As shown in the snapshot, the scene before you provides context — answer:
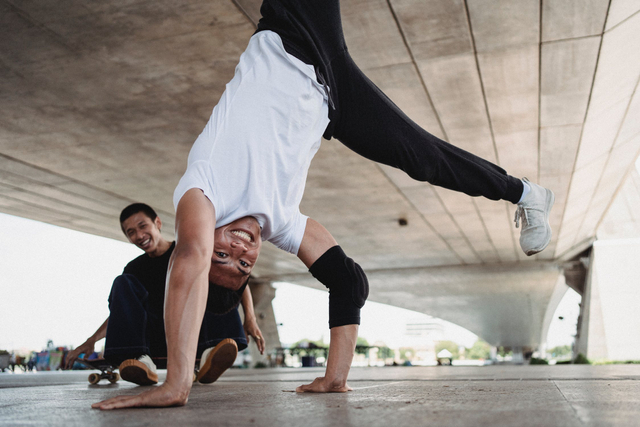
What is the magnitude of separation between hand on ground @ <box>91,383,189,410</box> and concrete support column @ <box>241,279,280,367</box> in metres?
24.2

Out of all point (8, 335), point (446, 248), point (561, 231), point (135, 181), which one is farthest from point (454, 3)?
point (8, 335)

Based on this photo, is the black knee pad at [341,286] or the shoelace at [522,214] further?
the shoelace at [522,214]

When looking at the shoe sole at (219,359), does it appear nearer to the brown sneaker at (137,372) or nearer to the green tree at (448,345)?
the brown sneaker at (137,372)

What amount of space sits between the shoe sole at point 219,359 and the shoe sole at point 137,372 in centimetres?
35

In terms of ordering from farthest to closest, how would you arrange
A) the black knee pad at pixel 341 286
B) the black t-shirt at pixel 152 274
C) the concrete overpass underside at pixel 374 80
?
1. the concrete overpass underside at pixel 374 80
2. the black t-shirt at pixel 152 274
3. the black knee pad at pixel 341 286

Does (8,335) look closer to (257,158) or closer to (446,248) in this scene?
(446,248)

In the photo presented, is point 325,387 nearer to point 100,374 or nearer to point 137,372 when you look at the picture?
point 137,372

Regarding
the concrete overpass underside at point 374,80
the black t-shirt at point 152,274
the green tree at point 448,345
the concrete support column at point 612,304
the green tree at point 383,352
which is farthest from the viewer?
the green tree at point 448,345

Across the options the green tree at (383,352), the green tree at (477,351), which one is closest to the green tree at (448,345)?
the green tree at (477,351)

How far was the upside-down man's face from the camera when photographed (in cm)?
192

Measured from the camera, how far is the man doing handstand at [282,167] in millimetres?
1684

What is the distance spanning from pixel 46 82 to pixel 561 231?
14.7 m

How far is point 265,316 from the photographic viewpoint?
27.4 m

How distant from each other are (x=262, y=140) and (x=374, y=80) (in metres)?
6.14
